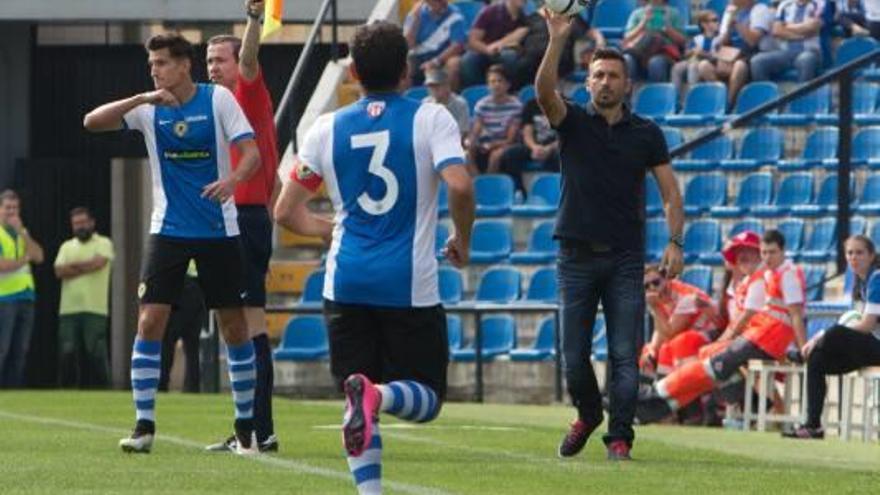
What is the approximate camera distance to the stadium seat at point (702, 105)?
81.7 feet

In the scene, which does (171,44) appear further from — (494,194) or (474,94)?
(474,94)

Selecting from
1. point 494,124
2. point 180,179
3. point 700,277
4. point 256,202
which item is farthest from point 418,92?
point 180,179

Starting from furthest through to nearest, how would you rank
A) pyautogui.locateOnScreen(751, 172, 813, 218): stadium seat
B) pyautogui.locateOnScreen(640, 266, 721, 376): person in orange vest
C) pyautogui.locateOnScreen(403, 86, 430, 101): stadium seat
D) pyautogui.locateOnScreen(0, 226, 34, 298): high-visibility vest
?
1. pyautogui.locateOnScreen(0, 226, 34, 298): high-visibility vest
2. pyautogui.locateOnScreen(403, 86, 430, 101): stadium seat
3. pyautogui.locateOnScreen(751, 172, 813, 218): stadium seat
4. pyautogui.locateOnScreen(640, 266, 721, 376): person in orange vest

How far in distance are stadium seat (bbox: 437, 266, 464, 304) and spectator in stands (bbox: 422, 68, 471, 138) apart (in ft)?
4.22

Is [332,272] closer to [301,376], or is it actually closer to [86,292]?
[301,376]

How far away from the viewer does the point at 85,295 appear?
28156 millimetres

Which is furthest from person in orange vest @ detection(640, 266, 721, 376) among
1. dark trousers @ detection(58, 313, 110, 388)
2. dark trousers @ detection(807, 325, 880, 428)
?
dark trousers @ detection(58, 313, 110, 388)

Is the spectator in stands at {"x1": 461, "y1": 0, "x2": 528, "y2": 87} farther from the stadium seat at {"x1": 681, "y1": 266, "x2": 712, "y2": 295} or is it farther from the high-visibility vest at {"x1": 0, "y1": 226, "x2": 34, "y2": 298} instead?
the high-visibility vest at {"x1": 0, "y1": 226, "x2": 34, "y2": 298}

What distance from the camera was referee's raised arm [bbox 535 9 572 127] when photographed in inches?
509

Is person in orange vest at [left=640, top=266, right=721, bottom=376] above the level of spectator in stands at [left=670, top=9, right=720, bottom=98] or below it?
below

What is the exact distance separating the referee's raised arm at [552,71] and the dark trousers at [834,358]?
5008 mm

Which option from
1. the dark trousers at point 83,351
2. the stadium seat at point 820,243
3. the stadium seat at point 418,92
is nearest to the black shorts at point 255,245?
the stadium seat at point 820,243

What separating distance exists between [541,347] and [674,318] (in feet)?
10.4

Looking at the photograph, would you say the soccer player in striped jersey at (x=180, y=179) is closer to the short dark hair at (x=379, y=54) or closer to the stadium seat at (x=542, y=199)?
the short dark hair at (x=379, y=54)
